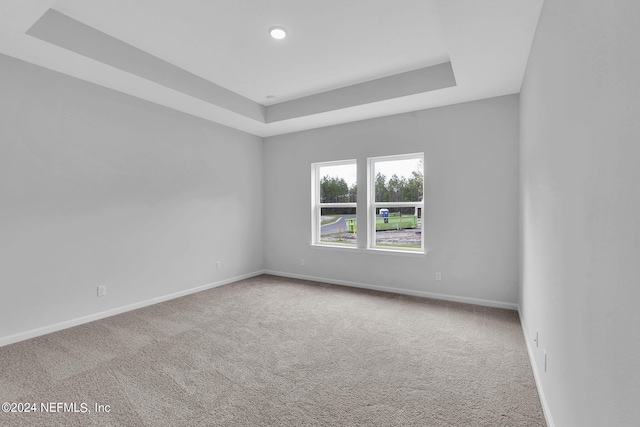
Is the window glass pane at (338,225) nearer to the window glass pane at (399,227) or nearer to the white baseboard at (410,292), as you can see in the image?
the window glass pane at (399,227)

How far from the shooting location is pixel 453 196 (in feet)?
13.1

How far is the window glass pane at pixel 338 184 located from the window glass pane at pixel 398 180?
401 mm

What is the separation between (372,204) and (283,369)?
3.00 metres

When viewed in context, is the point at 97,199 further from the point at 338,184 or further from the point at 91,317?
the point at 338,184

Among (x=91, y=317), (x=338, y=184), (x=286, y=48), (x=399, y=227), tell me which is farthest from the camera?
(x=338, y=184)

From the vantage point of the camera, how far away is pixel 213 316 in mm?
3510

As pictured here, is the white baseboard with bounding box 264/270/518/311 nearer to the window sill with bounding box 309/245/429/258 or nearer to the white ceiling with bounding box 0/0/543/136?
the window sill with bounding box 309/245/429/258

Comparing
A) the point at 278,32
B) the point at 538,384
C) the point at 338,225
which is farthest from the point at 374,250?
the point at 278,32

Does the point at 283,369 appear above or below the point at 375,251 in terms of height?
below

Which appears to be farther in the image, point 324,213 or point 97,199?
point 324,213

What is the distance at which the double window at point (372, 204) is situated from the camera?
443cm

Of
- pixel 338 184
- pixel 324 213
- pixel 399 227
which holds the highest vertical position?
pixel 338 184

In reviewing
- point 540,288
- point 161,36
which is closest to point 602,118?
point 540,288

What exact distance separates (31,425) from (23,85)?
9.54 ft
